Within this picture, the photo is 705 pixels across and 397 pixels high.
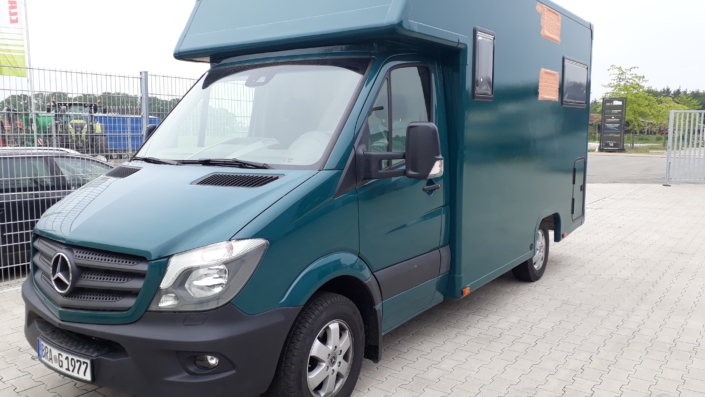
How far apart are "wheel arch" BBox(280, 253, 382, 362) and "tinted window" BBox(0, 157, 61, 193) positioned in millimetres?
4452

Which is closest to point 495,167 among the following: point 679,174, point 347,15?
point 347,15

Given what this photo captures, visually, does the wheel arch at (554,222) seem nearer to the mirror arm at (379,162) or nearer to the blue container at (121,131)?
the mirror arm at (379,162)

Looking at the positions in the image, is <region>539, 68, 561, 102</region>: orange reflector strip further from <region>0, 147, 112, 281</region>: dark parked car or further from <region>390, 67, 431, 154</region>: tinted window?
<region>0, 147, 112, 281</region>: dark parked car

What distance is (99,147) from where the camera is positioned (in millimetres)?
7012

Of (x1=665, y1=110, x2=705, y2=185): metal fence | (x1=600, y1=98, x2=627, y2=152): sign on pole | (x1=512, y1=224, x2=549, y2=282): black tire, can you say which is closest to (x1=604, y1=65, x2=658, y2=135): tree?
(x1=600, y1=98, x2=627, y2=152): sign on pole

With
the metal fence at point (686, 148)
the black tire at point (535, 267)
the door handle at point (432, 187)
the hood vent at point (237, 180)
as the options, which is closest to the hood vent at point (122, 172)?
the hood vent at point (237, 180)

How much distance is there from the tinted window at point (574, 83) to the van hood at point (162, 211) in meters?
4.52

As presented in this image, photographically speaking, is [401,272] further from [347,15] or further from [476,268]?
[347,15]

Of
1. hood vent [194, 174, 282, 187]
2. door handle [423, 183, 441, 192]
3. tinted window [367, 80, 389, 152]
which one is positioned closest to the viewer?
hood vent [194, 174, 282, 187]

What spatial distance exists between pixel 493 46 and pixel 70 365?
3927 millimetres

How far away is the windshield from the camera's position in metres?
3.60

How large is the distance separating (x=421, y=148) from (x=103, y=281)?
1.93 meters

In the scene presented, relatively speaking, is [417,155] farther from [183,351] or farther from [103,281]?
[103,281]

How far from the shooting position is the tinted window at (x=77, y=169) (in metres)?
6.64
